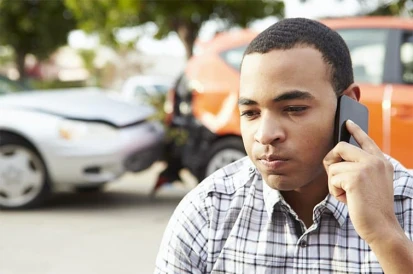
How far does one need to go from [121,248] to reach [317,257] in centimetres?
364

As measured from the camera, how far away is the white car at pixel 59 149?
636 cm

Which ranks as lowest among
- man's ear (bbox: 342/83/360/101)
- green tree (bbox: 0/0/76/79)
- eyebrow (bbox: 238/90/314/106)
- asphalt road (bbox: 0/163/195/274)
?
eyebrow (bbox: 238/90/314/106)

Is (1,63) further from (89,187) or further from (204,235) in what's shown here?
(204,235)

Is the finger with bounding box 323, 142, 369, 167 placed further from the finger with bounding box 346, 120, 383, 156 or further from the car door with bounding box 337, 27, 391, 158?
the car door with bounding box 337, 27, 391, 158

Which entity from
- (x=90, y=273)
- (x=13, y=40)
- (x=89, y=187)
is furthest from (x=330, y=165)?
(x=13, y=40)

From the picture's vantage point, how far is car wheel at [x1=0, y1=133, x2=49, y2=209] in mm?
6426

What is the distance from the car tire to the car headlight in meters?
0.94

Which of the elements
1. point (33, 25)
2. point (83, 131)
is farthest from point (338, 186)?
point (33, 25)

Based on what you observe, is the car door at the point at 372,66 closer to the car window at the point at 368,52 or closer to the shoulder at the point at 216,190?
the car window at the point at 368,52

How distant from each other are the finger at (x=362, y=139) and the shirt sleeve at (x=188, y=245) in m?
0.41

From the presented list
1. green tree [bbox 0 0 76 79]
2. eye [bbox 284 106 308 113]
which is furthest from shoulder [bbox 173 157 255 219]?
green tree [bbox 0 0 76 79]

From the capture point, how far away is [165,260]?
1.68 m

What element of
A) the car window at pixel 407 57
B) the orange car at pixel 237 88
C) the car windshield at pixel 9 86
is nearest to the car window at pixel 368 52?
the orange car at pixel 237 88

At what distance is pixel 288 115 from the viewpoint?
160cm
